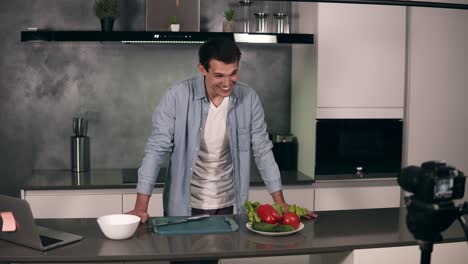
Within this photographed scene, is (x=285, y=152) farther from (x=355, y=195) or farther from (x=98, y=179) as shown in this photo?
(x=98, y=179)

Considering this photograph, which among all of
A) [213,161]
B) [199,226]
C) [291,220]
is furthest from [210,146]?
[291,220]

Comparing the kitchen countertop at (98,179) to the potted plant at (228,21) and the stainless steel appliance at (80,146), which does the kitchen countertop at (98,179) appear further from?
the potted plant at (228,21)

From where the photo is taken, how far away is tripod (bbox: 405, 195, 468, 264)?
1.46 meters

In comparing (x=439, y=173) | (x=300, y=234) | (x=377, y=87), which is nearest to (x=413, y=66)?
(x=377, y=87)

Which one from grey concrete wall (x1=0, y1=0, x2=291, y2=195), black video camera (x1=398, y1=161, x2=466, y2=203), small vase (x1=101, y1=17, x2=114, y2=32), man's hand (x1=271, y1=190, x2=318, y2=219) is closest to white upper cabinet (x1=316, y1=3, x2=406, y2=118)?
grey concrete wall (x1=0, y1=0, x2=291, y2=195)

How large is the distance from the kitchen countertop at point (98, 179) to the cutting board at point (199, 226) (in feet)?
4.33

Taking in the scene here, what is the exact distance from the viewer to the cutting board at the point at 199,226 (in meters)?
2.42

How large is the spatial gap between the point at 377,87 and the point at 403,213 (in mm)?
1414

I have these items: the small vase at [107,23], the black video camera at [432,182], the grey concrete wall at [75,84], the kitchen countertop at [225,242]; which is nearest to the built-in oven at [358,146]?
the grey concrete wall at [75,84]

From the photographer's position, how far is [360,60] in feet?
→ 13.2

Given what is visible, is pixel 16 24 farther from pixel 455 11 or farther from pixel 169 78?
pixel 455 11

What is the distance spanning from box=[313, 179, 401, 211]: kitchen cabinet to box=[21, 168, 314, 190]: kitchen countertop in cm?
14

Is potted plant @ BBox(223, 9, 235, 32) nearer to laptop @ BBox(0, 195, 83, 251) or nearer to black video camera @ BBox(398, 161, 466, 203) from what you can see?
laptop @ BBox(0, 195, 83, 251)

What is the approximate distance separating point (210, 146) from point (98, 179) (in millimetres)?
1288
